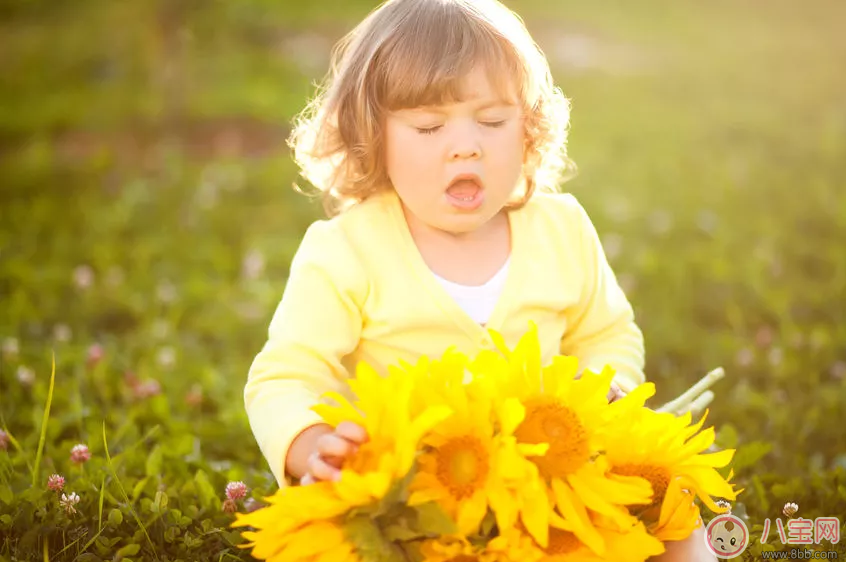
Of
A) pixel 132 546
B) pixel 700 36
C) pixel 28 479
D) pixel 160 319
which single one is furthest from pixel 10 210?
pixel 700 36

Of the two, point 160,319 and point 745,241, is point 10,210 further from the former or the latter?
point 745,241

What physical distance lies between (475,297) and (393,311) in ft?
0.68

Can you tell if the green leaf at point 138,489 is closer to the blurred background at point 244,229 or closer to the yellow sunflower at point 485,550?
the blurred background at point 244,229

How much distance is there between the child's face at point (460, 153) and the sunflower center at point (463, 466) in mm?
689

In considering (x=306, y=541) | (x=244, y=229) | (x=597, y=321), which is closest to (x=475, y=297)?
(x=597, y=321)

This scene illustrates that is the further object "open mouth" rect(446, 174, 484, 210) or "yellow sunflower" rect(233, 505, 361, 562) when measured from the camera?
"open mouth" rect(446, 174, 484, 210)

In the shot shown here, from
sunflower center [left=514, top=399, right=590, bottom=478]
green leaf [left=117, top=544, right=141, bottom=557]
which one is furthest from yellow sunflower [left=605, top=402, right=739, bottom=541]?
green leaf [left=117, top=544, right=141, bottom=557]

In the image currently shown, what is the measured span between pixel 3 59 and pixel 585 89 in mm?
4220

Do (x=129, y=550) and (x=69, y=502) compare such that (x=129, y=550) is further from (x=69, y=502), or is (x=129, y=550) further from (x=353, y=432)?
(x=353, y=432)

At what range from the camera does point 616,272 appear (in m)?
4.53

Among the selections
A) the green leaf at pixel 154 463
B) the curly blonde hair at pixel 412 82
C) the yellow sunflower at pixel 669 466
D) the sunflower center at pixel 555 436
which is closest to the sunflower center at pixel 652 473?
the yellow sunflower at pixel 669 466

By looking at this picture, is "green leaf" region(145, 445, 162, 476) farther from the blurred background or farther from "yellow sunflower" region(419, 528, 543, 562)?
"yellow sunflower" region(419, 528, 543, 562)

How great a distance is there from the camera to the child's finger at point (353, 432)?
187 centimetres

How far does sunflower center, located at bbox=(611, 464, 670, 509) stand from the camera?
2.00 meters
